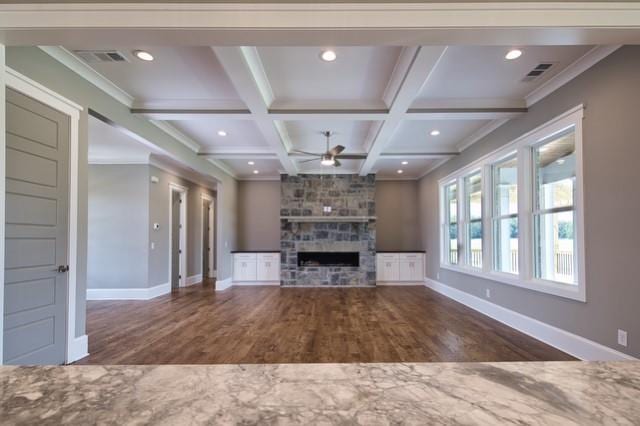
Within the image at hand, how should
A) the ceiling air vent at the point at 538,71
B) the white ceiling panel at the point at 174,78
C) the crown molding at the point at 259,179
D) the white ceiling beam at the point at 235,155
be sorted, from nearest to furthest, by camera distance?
1. the white ceiling panel at the point at 174,78
2. the ceiling air vent at the point at 538,71
3. the white ceiling beam at the point at 235,155
4. the crown molding at the point at 259,179

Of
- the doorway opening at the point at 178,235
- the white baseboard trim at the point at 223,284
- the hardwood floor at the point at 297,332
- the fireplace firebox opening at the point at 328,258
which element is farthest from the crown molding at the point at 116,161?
A: the fireplace firebox opening at the point at 328,258

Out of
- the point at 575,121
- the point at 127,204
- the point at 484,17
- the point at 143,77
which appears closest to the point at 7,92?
the point at 143,77

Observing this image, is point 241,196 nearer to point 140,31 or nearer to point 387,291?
point 387,291

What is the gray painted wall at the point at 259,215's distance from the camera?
9.27m

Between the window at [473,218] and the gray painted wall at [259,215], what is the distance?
492 centimetres

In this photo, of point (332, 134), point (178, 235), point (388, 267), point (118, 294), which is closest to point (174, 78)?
point (332, 134)

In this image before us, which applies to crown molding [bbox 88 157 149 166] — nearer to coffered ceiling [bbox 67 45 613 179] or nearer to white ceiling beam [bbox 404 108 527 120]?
coffered ceiling [bbox 67 45 613 179]

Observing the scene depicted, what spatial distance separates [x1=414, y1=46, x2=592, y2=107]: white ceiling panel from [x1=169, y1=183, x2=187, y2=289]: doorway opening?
583 centimetres

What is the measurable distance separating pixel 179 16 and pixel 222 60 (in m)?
0.75

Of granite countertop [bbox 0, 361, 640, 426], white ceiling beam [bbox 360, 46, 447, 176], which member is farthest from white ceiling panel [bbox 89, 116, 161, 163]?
granite countertop [bbox 0, 361, 640, 426]

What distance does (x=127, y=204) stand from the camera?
20.8ft

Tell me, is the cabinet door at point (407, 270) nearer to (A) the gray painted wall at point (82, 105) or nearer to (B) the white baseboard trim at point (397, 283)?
(B) the white baseboard trim at point (397, 283)

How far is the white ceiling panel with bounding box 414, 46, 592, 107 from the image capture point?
303 centimetres

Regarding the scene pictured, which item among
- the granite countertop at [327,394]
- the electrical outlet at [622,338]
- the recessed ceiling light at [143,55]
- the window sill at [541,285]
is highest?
the recessed ceiling light at [143,55]
